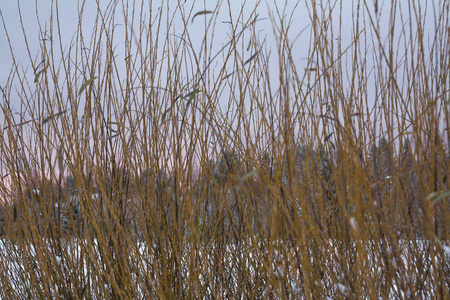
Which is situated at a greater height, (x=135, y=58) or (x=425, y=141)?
(x=135, y=58)

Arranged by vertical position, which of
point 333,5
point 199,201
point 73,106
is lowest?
point 199,201

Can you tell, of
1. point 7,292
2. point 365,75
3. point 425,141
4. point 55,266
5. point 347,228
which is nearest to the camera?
point 425,141

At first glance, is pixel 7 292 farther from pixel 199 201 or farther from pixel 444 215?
pixel 444 215

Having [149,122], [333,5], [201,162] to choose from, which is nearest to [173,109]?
[149,122]

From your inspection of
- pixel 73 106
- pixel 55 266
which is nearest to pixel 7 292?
pixel 55 266

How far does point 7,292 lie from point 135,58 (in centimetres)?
107

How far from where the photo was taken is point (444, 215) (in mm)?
1234

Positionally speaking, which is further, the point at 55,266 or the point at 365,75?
the point at 55,266

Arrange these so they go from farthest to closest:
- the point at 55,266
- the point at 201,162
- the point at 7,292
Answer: the point at 7,292, the point at 55,266, the point at 201,162

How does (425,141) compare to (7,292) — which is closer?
(425,141)

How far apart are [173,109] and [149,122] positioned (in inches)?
3.9

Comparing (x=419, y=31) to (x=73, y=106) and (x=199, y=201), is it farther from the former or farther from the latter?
(x=73, y=106)

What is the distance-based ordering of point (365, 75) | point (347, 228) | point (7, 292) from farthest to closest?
point (7, 292) < point (365, 75) < point (347, 228)

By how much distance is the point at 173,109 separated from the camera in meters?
1.45
